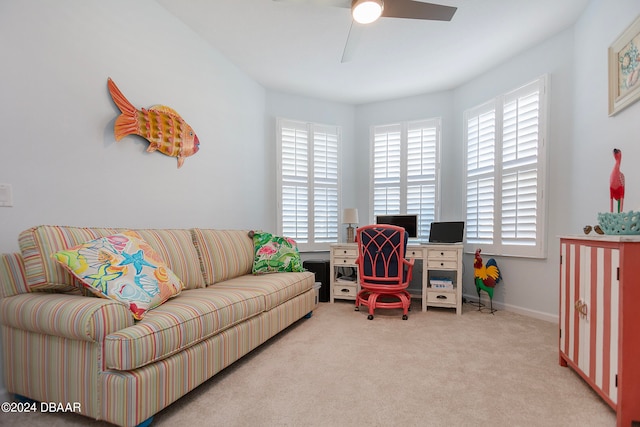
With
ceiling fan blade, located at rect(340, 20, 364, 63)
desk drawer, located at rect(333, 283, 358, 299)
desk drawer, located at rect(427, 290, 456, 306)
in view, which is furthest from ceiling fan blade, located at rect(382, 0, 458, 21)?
desk drawer, located at rect(333, 283, 358, 299)

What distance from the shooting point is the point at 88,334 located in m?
1.29

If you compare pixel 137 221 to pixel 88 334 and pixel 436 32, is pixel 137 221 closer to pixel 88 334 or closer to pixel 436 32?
pixel 88 334

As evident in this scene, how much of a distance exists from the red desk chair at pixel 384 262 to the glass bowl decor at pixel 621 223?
1.55m

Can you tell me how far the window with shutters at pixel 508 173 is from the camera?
3.06 metres

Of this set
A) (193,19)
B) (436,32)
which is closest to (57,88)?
(193,19)

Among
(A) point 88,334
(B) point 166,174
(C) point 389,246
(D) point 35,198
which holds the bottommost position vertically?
(A) point 88,334

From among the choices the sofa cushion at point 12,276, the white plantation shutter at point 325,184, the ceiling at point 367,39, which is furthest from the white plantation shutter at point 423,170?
the sofa cushion at point 12,276

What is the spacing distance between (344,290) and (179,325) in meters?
2.47

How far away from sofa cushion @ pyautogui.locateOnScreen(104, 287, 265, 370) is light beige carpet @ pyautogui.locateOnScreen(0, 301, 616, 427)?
1.15 ft

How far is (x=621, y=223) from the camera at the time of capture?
1.55 meters

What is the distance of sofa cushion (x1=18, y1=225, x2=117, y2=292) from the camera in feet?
4.94

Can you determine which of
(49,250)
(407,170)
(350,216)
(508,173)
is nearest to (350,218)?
(350,216)

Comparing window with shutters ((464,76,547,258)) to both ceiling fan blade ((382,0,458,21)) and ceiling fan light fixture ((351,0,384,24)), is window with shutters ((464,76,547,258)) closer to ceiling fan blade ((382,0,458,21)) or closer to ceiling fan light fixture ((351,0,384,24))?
ceiling fan blade ((382,0,458,21))

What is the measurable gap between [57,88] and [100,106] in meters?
0.25
